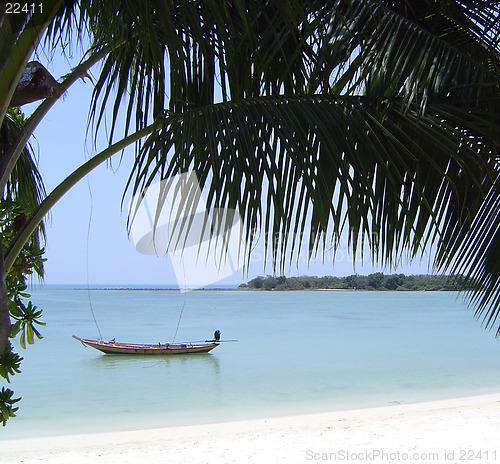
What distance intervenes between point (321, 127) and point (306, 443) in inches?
223

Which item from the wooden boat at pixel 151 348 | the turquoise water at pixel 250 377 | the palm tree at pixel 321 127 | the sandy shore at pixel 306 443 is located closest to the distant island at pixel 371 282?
the palm tree at pixel 321 127

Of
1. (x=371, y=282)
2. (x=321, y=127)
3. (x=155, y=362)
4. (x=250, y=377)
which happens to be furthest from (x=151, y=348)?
(x=321, y=127)

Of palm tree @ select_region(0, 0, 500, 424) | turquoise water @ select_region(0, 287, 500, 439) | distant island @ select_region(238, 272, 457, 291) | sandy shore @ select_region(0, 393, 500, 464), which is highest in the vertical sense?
palm tree @ select_region(0, 0, 500, 424)

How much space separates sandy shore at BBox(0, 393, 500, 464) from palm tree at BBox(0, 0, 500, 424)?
3.80 m

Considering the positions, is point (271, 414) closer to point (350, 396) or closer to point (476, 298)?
point (350, 396)

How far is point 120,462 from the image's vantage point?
227 inches

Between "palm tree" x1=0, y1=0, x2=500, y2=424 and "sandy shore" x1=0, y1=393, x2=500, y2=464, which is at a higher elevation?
"palm tree" x1=0, y1=0, x2=500, y2=424

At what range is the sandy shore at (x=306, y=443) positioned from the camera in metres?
5.43

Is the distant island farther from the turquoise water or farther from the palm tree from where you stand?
the turquoise water

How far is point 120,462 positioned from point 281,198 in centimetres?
526

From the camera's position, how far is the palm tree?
1376 mm

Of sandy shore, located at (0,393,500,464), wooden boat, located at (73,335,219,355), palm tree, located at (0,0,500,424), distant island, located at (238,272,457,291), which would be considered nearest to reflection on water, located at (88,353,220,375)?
wooden boat, located at (73,335,219,355)

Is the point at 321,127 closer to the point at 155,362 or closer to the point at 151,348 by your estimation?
the point at 151,348

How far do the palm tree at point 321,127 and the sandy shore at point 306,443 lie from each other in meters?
3.80
